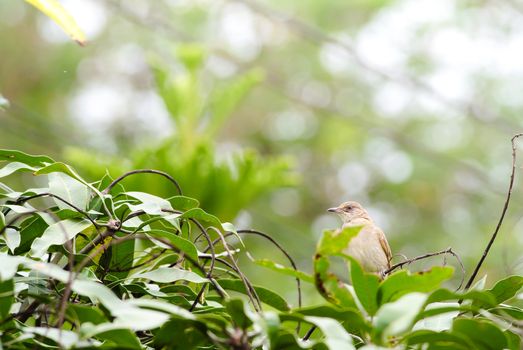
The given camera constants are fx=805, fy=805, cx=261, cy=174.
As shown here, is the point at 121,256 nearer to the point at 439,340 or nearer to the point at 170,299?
the point at 170,299

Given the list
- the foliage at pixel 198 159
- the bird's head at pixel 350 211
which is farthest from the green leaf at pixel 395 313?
the foliage at pixel 198 159

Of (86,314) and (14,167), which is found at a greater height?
(14,167)

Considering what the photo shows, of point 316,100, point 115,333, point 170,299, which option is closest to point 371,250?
point 170,299

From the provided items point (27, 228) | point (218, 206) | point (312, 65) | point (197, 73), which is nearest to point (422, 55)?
point (312, 65)

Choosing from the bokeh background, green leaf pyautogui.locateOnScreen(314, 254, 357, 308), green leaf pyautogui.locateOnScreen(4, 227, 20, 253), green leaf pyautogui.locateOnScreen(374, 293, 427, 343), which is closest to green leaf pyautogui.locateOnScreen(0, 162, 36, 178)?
green leaf pyautogui.locateOnScreen(4, 227, 20, 253)

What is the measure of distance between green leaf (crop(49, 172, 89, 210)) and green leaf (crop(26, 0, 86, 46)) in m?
0.44

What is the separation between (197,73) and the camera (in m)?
4.79

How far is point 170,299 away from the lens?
1.25 m

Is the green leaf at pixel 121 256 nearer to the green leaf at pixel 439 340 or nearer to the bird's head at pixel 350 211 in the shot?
the green leaf at pixel 439 340

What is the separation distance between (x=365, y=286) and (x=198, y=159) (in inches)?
117

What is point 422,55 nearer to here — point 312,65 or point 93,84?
point 312,65

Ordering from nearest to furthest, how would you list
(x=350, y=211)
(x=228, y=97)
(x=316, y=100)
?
1. (x=350, y=211)
2. (x=228, y=97)
3. (x=316, y=100)

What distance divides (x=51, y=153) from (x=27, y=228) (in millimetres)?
7495

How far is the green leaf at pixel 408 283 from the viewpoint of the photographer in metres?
1.03
